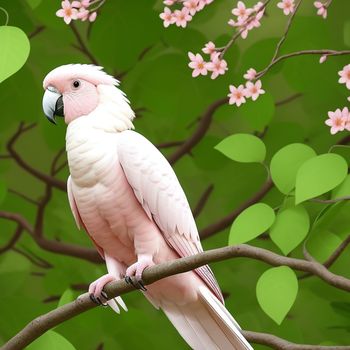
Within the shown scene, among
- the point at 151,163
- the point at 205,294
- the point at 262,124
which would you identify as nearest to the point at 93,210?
the point at 151,163

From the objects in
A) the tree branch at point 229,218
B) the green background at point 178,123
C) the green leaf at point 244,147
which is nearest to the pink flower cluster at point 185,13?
the green leaf at point 244,147

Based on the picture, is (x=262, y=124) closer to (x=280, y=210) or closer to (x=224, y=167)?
(x=224, y=167)

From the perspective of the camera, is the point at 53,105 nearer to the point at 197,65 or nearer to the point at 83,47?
the point at 197,65

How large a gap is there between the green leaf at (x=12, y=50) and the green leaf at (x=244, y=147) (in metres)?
0.44

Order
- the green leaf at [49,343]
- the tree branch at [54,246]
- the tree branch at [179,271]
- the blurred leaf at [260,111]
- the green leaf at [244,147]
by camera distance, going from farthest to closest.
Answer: the tree branch at [54,246], the blurred leaf at [260,111], the green leaf at [244,147], the green leaf at [49,343], the tree branch at [179,271]

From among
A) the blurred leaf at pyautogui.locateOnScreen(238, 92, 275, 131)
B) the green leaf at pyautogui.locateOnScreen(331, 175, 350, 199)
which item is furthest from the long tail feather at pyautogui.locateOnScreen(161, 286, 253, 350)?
the blurred leaf at pyautogui.locateOnScreen(238, 92, 275, 131)

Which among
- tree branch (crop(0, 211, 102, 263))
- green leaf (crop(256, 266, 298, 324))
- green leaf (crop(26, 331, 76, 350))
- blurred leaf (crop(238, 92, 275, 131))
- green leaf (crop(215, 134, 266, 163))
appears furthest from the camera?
tree branch (crop(0, 211, 102, 263))

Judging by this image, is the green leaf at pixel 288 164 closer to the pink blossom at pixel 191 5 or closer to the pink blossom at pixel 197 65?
the pink blossom at pixel 197 65

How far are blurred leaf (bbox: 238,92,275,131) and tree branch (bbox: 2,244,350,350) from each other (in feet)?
1.93

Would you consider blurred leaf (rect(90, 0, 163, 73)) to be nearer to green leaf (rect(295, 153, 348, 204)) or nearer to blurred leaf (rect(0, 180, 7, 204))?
blurred leaf (rect(0, 180, 7, 204))

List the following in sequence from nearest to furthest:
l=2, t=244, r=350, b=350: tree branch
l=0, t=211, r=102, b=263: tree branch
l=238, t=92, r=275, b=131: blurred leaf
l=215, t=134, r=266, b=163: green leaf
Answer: l=2, t=244, r=350, b=350: tree branch < l=215, t=134, r=266, b=163: green leaf < l=238, t=92, r=275, b=131: blurred leaf < l=0, t=211, r=102, b=263: tree branch

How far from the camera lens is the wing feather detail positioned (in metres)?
1.47

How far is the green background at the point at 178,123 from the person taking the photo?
2.09 m

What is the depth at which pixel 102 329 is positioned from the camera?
2090 millimetres
